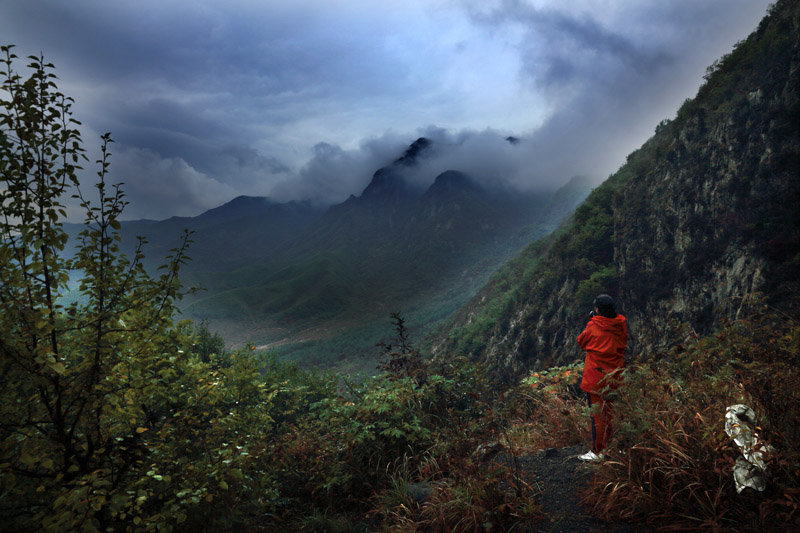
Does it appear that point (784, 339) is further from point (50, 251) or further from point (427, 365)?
point (50, 251)

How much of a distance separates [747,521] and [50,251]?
17.3ft

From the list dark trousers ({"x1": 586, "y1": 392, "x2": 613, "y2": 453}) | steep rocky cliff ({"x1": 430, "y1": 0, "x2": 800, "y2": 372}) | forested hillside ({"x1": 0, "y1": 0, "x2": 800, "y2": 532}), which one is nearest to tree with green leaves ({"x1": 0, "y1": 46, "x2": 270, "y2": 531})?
forested hillside ({"x1": 0, "y1": 0, "x2": 800, "y2": 532})

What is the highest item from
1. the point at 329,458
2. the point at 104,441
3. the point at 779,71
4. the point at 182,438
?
the point at 779,71

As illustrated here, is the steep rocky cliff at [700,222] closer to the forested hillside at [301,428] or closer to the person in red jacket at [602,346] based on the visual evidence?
the person in red jacket at [602,346]

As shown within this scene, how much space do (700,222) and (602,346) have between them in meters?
30.2

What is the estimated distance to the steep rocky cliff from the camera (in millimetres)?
21109

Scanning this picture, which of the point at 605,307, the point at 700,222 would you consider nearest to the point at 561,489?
the point at 605,307

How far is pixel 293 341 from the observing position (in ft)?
504

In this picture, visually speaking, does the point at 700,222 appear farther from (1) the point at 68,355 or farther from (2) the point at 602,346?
(1) the point at 68,355

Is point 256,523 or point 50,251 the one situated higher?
point 50,251

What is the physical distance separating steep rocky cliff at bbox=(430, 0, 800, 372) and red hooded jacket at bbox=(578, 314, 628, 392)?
1104 cm

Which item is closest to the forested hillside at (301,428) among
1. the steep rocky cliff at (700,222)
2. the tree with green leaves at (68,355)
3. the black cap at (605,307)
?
the tree with green leaves at (68,355)

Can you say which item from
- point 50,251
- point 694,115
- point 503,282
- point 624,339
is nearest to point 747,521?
point 624,339

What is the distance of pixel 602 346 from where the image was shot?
15.3 feet
